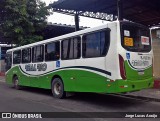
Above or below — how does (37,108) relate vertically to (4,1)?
below

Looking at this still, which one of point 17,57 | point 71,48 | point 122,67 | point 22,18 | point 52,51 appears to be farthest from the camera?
point 22,18

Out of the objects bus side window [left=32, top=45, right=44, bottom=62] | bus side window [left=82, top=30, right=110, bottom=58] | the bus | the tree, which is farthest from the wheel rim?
the tree

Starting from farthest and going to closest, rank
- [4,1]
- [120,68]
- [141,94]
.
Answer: [4,1] → [141,94] → [120,68]

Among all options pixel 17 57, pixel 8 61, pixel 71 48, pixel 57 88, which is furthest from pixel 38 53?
pixel 8 61

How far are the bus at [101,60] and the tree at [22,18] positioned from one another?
30.3 ft

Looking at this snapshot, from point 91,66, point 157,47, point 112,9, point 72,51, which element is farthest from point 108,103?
point 112,9

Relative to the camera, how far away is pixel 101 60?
33.5 feet

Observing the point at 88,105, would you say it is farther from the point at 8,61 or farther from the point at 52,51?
the point at 8,61

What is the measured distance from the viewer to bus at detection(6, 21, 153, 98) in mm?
9734

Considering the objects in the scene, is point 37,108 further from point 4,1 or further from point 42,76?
point 4,1

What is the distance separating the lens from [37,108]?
10.1 meters

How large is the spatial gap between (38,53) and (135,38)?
5866 millimetres

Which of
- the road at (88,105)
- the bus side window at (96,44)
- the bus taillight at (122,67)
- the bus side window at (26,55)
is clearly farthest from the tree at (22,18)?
the bus taillight at (122,67)

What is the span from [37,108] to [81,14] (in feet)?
50.5
